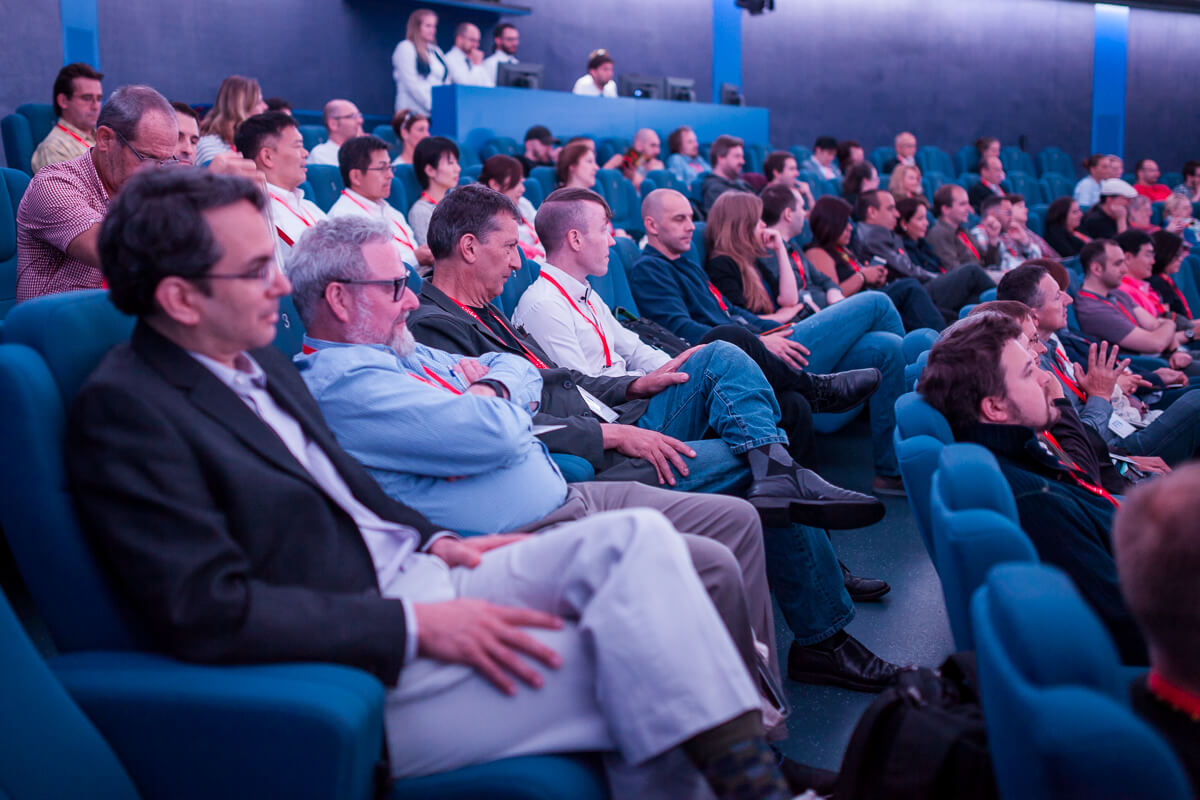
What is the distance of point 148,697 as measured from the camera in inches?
41.5

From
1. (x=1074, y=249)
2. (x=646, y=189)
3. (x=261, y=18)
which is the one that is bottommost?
(x=1074, y=249)

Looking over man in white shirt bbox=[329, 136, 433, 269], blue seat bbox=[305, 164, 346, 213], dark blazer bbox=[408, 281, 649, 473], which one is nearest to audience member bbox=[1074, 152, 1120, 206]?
blue seat bbox=[305, 164, 346, 213]

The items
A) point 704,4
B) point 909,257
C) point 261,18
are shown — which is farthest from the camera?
point 704,4

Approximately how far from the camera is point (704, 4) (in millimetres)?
10625

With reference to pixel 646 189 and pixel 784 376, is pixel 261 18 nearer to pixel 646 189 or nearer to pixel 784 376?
pixel 646 189

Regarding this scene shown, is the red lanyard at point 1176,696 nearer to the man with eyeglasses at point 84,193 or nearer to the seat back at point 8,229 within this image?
the man with eyeglasses at point 84,193

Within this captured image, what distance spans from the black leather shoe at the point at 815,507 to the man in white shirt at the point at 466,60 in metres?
6.19

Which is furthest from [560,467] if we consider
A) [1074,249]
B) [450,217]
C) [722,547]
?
[1074,249]

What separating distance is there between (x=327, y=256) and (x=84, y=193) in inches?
43.4

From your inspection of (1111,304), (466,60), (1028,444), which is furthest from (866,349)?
(466,60)

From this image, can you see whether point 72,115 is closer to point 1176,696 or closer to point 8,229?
point 8,229

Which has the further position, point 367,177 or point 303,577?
point 367,177

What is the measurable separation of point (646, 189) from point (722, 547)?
15.7 ft

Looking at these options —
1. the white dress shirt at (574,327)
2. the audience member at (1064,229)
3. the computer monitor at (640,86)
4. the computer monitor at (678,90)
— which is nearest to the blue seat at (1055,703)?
the white dress shirt at (574,327)
